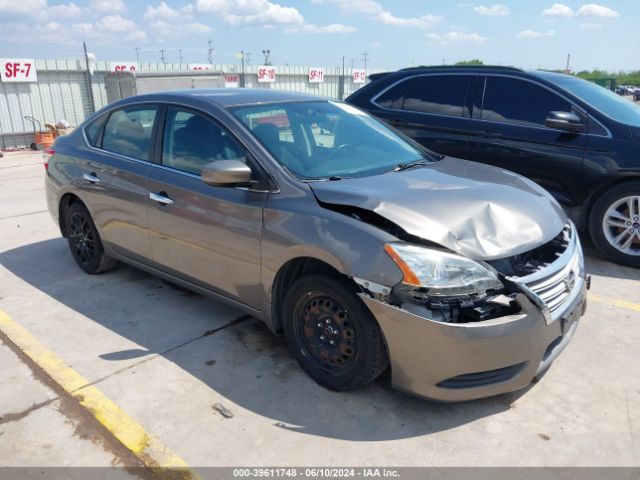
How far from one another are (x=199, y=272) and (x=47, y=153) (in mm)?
2565

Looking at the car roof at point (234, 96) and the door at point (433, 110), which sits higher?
the car roof at point (234, 96)

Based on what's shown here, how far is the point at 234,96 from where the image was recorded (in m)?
3.88

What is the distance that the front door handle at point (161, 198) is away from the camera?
12.4 ft

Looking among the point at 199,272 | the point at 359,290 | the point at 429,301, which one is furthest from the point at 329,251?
the point at 199,272

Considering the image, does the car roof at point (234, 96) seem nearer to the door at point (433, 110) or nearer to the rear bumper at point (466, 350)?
the rear bumper at point (466, 350)

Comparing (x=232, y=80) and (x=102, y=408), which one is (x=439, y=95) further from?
(x=232, y=80)

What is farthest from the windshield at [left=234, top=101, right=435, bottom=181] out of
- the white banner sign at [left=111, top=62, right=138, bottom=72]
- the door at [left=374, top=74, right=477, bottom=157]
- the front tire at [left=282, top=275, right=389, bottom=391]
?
the white banner sign at [left=111, top=62, right=138, bottom=72]

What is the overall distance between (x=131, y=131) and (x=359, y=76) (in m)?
21.8

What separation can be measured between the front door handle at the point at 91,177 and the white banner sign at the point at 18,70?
12324 mm

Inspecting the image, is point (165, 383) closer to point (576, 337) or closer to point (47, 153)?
point (576, 337)

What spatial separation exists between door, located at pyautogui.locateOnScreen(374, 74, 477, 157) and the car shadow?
3.13m

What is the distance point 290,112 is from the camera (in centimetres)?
381

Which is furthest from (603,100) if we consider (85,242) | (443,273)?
(85,242)

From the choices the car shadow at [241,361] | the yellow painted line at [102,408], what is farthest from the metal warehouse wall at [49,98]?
the yellow painted line at [102,408]
